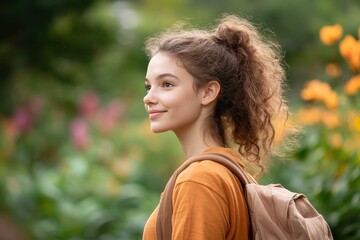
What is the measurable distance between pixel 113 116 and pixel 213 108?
7763mm

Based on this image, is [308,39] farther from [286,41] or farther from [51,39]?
[51,39]

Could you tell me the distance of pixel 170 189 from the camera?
2.59 metres

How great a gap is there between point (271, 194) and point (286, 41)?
38.2 ft

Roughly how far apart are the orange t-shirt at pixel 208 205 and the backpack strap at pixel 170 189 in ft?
0.09

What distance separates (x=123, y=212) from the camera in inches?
320

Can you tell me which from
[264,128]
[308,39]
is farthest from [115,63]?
[264,128]

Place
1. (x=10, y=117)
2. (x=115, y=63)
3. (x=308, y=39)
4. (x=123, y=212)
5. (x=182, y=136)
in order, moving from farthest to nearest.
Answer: (x=115, y=63)
(x=308, y=39)
(x=10, y=117)
(x=123, y=212)
(x=182, y=136)

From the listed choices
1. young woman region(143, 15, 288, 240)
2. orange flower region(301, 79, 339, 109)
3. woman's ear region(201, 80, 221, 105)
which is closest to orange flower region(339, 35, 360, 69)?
orange flower region(301, 79, 339, 109)

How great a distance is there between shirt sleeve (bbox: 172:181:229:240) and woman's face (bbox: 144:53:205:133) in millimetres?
288

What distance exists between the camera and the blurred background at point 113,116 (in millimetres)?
5656

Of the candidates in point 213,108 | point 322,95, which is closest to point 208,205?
point 213,108

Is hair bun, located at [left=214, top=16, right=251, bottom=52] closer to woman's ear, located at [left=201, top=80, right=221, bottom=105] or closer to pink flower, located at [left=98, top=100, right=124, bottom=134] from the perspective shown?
woman's ear, located at [left=201, top=80, right=221, bottom=105]

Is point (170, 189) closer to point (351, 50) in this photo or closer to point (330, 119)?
point (351, 50)

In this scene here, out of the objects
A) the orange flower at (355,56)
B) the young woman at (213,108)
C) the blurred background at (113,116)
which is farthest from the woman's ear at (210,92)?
the orange flower at (355,56)
